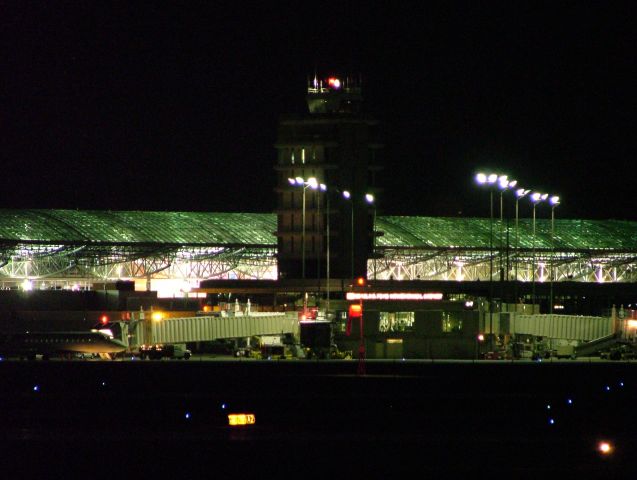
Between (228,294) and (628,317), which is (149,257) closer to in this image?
(228,294)

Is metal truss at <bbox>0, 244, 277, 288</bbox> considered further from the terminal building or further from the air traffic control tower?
the air traffic control tower

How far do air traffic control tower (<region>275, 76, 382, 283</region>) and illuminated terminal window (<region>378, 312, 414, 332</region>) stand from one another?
118 ft

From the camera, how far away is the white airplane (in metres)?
104

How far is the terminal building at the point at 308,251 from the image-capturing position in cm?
15512

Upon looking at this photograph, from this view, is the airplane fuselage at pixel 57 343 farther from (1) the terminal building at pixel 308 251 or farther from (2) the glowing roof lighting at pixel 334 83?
(2) the glowing roof lighting at pixel 334 83

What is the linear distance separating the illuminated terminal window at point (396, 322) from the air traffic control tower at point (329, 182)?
35.8 metres

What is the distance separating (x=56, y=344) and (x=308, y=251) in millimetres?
58197
